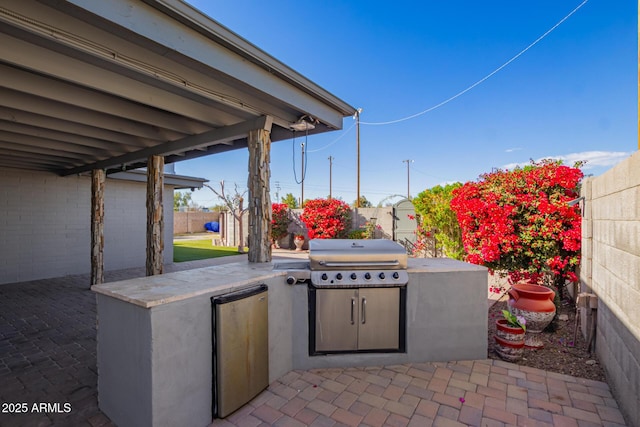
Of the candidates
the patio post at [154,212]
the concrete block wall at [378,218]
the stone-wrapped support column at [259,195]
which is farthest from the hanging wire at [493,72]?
the patio post at [154,212]

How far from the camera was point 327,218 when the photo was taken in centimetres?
1105

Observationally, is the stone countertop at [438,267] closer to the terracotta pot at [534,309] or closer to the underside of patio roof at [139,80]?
the terracotta pot at [534,309]

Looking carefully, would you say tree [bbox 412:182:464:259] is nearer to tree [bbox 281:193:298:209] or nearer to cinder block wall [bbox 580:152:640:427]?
cinder block wall [bbox 580:152:640:427]

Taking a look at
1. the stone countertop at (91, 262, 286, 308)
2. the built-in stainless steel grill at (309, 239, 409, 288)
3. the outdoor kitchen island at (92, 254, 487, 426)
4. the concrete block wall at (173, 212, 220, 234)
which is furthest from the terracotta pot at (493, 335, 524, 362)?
the concrete block wall at (173, 212, 220, 234)

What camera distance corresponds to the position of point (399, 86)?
11.4 metres

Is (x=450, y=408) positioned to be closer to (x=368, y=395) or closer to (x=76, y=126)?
(x=368, y=395)

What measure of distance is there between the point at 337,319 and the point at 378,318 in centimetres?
40

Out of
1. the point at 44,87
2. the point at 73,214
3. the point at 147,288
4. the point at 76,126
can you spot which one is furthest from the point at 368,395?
the point at 73,214

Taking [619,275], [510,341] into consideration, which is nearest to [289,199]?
[510,341]

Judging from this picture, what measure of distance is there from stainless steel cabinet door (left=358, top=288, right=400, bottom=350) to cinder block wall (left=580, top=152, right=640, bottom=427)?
1.58m

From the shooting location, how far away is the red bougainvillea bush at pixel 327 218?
1098 centimetres

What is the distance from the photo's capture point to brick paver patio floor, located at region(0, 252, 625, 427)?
2.04 m

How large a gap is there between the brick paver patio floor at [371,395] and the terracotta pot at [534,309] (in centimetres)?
77

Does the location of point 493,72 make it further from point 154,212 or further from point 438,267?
point 154,212
